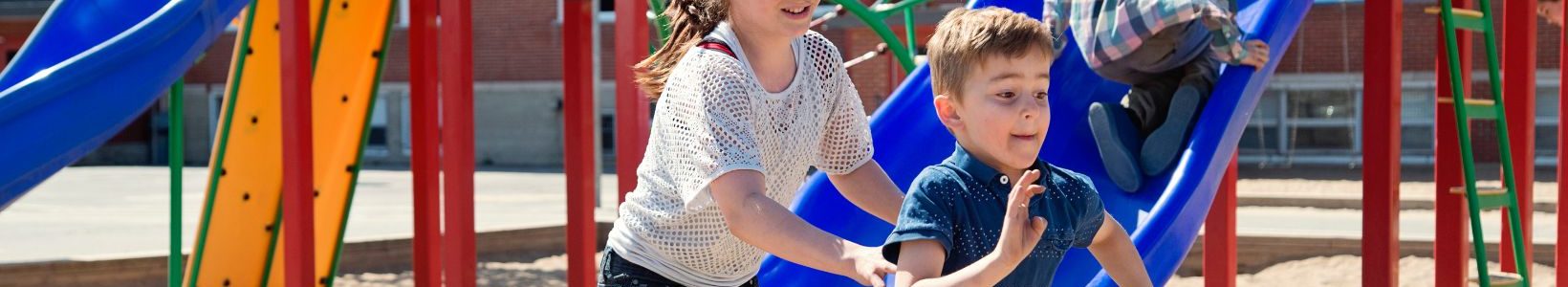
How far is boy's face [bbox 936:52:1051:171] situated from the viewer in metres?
1.81

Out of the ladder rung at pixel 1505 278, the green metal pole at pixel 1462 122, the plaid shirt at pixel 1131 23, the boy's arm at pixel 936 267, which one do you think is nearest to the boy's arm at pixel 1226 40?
the plaid shirt at pixel 1131 23

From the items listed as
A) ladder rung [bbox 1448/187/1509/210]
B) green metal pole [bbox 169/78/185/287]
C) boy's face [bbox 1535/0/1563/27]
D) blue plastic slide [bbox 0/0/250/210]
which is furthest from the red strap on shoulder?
boy's face [bbox 1535/0/1563/27]

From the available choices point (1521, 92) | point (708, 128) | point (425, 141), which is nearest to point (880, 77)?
point (1521, 92)

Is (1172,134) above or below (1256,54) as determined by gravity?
below

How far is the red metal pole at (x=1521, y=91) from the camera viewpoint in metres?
4.58

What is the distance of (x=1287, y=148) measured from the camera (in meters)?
18.0

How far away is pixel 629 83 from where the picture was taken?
315cm

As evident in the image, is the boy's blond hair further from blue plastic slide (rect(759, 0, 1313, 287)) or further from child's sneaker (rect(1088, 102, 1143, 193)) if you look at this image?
child's sneaker (rect(1088, 102, 1143, 193))

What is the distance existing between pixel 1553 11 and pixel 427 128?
3.73m

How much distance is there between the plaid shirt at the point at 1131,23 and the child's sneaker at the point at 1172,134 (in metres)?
0.14

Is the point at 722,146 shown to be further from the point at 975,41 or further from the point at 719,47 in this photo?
the point at 975,41

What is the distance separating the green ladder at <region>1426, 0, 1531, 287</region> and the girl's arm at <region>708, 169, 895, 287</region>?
2.95 metres

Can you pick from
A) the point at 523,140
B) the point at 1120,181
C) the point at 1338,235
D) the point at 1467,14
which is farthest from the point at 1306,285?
the point at 523,140

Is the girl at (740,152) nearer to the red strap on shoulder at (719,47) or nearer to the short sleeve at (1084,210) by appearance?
the red strap on shoulder at (719,47)
